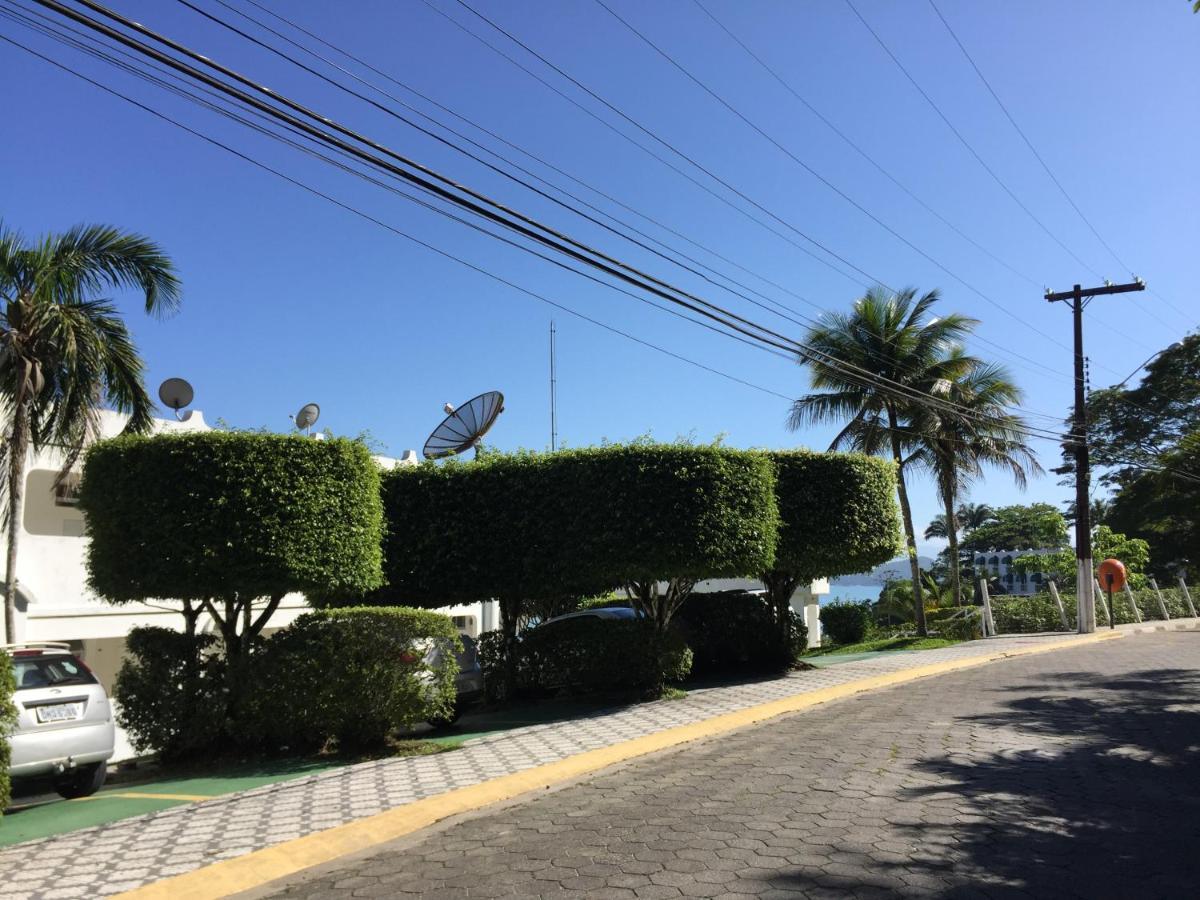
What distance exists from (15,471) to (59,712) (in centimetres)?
689

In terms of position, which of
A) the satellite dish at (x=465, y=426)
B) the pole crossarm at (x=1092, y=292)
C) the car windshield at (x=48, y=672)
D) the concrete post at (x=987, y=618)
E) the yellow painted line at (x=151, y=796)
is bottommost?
the yellow painted line at (x=151, y=796)

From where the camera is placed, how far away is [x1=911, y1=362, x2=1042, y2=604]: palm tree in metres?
27.3

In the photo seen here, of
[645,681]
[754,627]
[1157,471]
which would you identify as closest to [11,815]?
[645,681]

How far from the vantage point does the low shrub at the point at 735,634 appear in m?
17.5

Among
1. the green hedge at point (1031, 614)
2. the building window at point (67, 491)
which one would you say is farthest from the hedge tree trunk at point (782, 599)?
the green hedge at point (1031, 614)

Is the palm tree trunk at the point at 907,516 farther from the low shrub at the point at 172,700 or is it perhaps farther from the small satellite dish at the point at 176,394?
the low shrub at the point at 172,700

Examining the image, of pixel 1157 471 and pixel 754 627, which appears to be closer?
pixel 754 627

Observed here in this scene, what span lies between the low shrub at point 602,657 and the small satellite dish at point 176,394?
9181 millimetres

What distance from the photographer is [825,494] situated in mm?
16234

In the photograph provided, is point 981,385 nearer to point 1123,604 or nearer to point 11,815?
point 1123,604

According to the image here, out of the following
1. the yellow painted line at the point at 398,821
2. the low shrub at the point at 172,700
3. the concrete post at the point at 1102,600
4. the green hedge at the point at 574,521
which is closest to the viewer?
the yellow painted line at the point at 398,821

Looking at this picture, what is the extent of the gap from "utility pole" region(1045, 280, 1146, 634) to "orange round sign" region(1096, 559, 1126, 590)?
240cm

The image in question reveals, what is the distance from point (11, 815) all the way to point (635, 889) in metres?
6.20

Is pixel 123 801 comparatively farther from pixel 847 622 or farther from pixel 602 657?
pixel 847 622
